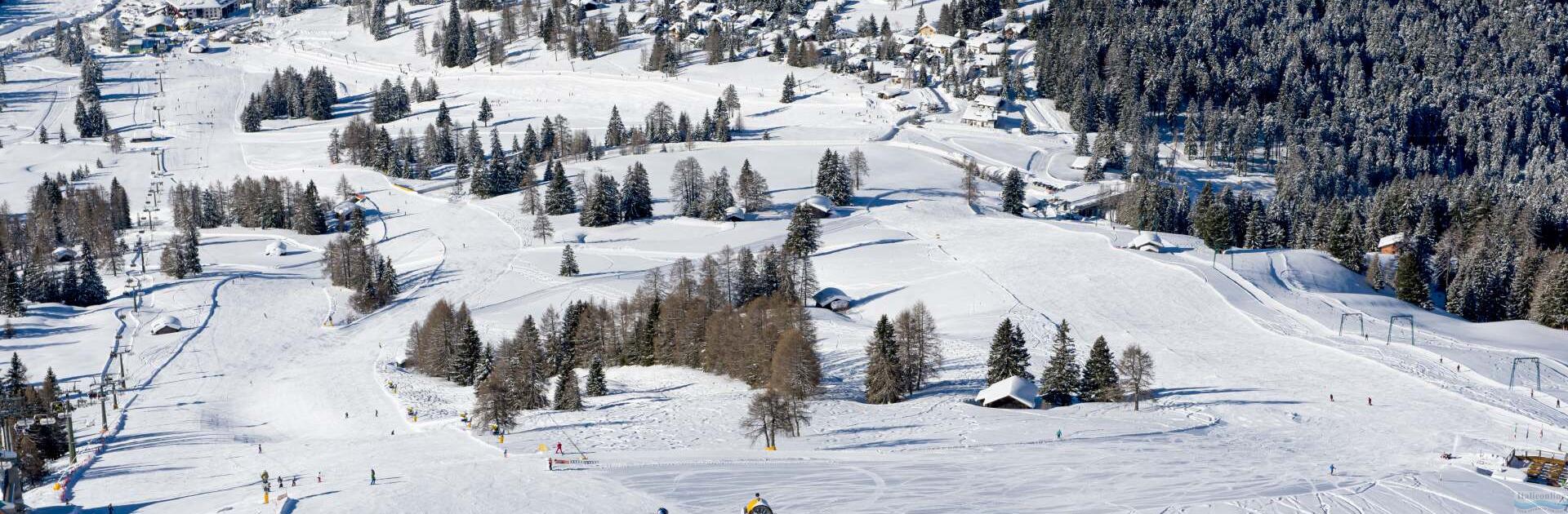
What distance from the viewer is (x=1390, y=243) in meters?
105

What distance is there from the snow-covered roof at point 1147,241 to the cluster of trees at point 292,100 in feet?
358

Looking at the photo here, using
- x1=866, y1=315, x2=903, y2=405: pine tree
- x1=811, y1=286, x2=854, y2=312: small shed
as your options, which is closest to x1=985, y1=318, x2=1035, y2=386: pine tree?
x1=866, y1=315, x2=903, y2=405: pine tree

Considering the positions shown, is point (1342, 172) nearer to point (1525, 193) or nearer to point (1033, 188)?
point (1525, 193)

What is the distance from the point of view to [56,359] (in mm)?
84812

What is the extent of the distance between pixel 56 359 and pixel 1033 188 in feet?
266

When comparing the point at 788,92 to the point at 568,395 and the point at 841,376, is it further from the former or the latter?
the point at 568,395

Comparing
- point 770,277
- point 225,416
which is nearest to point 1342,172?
point 770,277

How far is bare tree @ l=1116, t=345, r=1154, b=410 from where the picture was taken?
6431cm

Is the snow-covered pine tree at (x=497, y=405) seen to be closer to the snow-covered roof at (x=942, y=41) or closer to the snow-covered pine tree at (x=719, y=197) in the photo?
the snow-covered pine tree at (x=719, y=197)

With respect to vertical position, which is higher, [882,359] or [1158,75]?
[1158,75]

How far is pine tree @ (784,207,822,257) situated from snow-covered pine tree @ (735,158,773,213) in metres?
14.1

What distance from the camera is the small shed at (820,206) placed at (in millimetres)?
114500

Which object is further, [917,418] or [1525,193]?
[1525,193]

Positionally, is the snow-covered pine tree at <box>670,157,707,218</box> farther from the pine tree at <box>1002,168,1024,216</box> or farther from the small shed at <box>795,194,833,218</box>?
the pine tree at <box>1002,168,1024,216</box>
